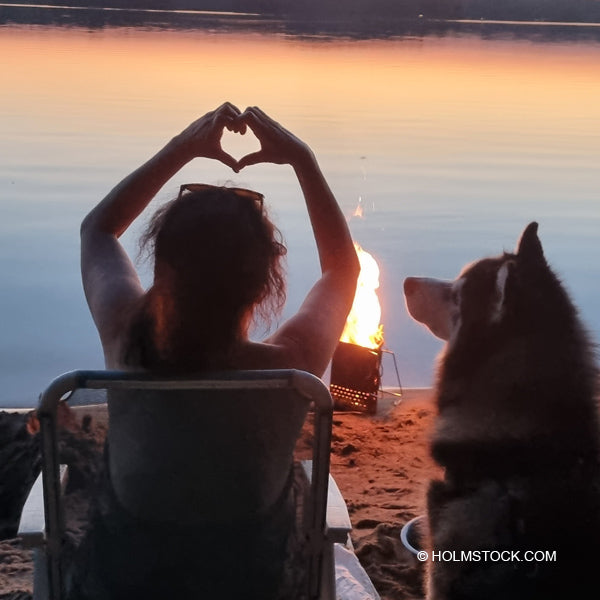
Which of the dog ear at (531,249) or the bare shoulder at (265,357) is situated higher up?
the dog ear at (531,249)

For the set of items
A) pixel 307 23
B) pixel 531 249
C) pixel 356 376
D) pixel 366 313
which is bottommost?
pixel 356 376

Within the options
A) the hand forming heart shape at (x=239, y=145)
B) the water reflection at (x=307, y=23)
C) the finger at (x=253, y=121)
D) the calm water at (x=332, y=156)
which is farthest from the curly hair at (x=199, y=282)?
the water reflection at (x=307, y=23)

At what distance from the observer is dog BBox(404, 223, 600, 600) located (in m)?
2.04

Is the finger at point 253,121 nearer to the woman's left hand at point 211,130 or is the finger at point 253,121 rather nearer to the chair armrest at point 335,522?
the woman's left hand at point 211,130

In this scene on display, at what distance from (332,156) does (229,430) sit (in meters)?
8.51

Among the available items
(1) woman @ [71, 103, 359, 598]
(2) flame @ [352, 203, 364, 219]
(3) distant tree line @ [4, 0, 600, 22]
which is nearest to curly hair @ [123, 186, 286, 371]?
(1) woman @ [71, 103, 359, 598]

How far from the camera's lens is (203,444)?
1756 millimetres

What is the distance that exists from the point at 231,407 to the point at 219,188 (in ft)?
1.37

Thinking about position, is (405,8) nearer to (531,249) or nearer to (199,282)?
(531,249)

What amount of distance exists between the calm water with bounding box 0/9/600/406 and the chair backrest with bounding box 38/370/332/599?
1.65m

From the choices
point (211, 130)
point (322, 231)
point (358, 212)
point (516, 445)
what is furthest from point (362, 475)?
point (358, 212)

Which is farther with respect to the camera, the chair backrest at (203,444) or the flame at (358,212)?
the flame at (358,212)

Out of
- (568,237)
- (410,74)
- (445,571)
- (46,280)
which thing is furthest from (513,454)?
(410,74)

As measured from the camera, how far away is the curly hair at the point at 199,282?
67.1 inches
